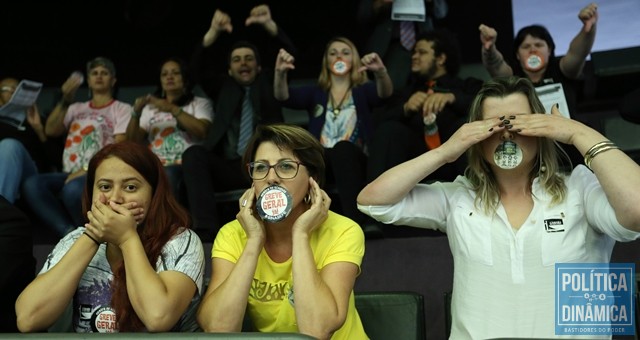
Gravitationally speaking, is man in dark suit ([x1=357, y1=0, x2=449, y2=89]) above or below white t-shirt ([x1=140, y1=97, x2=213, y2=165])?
above

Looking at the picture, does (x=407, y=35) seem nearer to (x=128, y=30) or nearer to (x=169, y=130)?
(x=169, y=130)

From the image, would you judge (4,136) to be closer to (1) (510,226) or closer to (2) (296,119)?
(2) (296,119)

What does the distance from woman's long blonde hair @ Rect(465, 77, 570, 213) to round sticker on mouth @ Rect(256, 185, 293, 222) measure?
45 cm

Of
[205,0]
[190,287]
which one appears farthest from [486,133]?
[205,0]

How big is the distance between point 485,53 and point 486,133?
66.1 inches

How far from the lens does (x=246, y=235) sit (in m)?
2.21

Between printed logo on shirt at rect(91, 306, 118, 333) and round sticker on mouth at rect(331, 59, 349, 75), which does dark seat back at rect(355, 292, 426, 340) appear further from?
round sticker on mouth at rect(331, 59, 349, 75)

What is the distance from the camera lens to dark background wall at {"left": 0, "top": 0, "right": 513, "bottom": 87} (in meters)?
5.32

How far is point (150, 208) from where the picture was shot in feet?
7.34

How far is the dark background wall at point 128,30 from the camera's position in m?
5.32

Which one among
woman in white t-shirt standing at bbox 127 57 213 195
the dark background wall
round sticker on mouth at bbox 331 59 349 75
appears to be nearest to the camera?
round sticker on mouth at bbox 331 59 349 75

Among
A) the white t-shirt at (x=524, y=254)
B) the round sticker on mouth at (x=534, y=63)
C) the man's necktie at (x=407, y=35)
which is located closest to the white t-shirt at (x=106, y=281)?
the white t-shirt at (x=524, y=254)

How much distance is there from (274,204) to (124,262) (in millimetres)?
379

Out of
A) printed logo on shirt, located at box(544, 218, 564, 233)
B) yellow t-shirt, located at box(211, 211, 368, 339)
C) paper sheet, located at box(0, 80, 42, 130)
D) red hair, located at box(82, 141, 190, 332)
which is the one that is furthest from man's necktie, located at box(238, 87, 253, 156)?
printed logo on shirt, located at box(544, 218, 564, 233)
